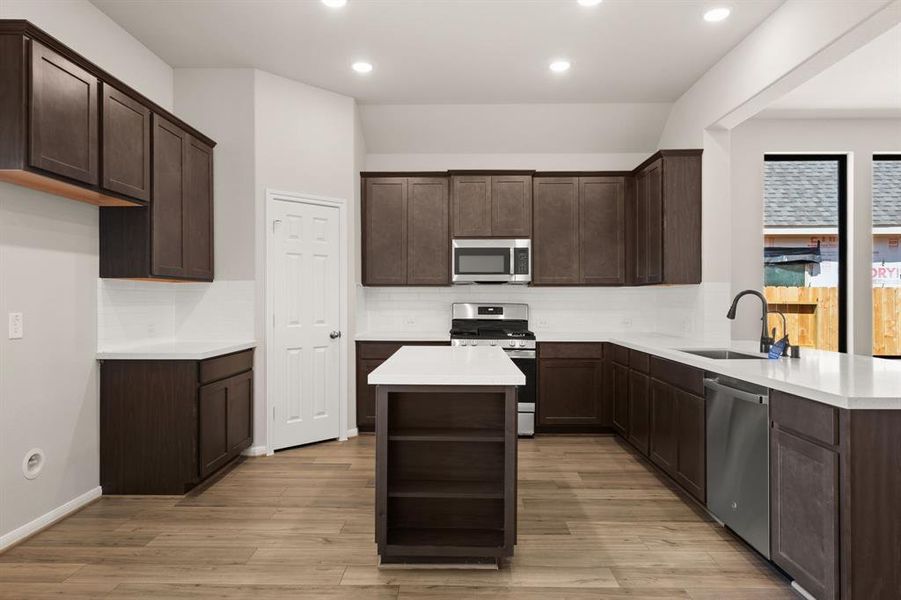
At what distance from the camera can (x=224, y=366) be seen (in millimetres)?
3768

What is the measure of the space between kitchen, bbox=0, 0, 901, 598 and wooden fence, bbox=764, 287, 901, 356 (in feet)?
0.35

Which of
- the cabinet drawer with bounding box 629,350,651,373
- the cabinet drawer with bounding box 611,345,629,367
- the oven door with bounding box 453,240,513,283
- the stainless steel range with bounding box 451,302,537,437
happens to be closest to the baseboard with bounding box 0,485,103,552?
the stainless steel range with bounding box 451,302,537,437

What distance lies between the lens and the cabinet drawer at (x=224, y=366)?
348cm

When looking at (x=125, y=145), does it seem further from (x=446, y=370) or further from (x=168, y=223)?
(x=446, y=370)

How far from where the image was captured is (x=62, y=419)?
3066 millimetres

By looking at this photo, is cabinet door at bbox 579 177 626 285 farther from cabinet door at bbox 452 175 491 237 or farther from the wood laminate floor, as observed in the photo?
the wood laminate floor

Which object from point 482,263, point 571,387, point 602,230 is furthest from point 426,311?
point 602,230

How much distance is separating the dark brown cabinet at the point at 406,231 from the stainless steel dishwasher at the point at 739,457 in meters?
2.98

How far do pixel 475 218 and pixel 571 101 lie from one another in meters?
1.46

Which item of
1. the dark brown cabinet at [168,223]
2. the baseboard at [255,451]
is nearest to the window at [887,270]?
the baseboard at [255,451]

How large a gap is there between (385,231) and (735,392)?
11.8 ft

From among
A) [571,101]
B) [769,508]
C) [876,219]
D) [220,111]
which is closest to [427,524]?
[769,508]

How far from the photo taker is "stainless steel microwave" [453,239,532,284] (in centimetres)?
520

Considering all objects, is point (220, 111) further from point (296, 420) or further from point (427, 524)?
point (427, 524)
